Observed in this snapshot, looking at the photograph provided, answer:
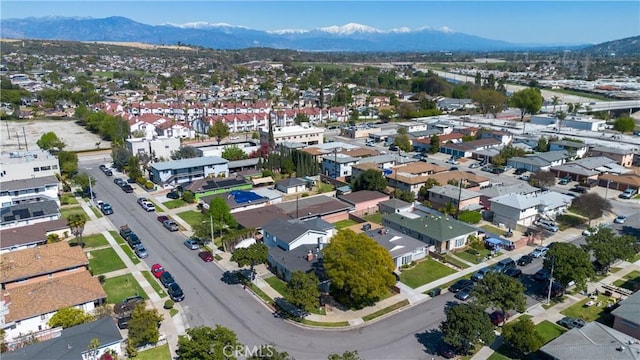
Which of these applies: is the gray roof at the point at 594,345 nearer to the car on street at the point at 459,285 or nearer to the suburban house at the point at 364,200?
the car on street at the point at 459,285

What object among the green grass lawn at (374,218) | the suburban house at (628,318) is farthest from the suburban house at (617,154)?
the suburban house at (628,318)

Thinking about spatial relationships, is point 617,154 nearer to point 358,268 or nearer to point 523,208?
point 523,208

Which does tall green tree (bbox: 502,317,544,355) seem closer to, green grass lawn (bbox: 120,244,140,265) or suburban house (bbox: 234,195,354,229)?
suburban house (bbox: 234,195,354,229)

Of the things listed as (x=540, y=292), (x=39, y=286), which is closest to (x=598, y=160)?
(x=540, y=292)

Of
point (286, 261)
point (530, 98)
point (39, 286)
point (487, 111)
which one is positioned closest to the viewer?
point (39, 286)

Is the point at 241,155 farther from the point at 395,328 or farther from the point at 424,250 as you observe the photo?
the point at 395,328

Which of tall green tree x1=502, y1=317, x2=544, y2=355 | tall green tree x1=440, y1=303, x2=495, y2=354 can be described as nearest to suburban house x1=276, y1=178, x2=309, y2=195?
tall green tree x1=440, y1=303, x2=495, y2=354
